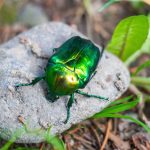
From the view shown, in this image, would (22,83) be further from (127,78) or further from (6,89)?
(127,78)

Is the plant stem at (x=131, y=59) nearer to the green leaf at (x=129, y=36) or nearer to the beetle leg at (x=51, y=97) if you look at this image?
the green leaf at (x=129, y=36)

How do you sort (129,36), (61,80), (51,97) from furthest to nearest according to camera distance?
(129,36) < (51,97) < (61,80)

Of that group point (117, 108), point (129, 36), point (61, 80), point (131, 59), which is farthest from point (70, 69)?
point (131, 59)

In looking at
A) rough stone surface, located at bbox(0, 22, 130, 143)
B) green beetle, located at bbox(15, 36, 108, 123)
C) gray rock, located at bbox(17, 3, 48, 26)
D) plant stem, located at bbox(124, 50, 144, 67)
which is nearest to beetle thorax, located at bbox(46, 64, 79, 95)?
green beetle, located at bbox(15, 36, 108, 123)

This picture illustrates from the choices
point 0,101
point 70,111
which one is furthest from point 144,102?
point 0,101

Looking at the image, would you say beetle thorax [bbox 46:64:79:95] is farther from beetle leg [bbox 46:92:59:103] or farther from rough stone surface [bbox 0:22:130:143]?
rough stone surface [bbox 0:22:130:143]

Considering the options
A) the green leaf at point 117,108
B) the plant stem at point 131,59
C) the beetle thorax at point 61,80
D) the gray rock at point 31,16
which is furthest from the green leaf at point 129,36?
the gray rock at point 31,16

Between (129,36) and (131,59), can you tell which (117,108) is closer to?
(129,36)

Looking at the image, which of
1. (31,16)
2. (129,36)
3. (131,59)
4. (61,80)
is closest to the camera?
(61,80)
